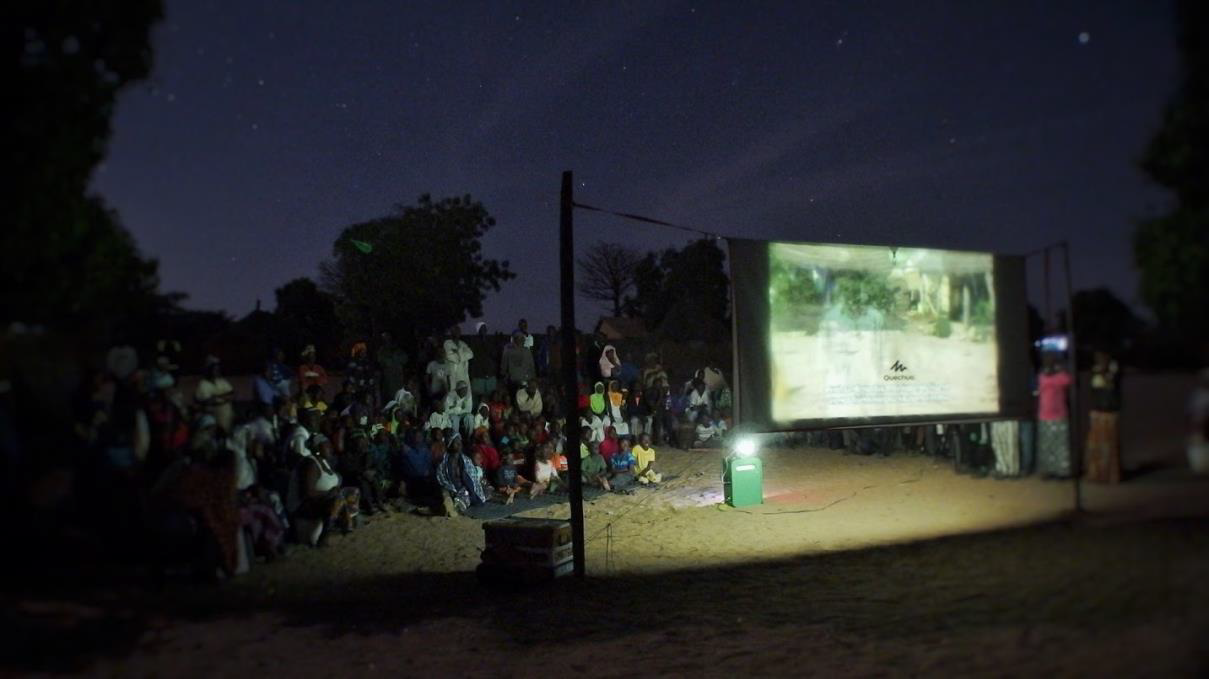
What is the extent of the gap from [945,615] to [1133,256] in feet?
6.75

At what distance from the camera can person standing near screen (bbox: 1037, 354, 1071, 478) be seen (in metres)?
4.44

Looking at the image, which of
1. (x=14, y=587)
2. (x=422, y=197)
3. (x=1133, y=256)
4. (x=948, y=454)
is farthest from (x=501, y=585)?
(x=422, y=197)

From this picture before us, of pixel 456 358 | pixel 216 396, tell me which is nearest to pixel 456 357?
pixel 456 358

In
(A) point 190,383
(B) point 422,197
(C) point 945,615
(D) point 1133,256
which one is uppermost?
(B) point 422,197

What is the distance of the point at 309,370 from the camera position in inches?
239

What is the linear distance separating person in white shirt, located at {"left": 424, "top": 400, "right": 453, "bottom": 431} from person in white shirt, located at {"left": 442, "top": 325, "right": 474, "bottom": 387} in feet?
1.44

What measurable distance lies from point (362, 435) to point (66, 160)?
7.05 meters

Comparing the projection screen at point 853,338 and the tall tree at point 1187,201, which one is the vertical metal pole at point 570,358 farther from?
the tall tree at point 1187,201

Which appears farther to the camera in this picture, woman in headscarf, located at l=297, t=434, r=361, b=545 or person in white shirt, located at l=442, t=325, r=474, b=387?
person in white shirt, located at l=442, t=325, r=474, b=387

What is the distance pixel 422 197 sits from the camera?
18.7 m

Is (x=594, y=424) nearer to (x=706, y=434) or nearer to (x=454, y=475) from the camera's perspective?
(x=706, y=434)

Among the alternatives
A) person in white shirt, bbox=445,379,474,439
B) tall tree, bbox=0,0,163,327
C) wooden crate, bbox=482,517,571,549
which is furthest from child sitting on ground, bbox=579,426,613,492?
tall tree, bbox=0,0,163,327

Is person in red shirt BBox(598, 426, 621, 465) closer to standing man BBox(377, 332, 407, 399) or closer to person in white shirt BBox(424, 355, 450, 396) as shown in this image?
person in white shirt BBox(424, 355, 450, 396)

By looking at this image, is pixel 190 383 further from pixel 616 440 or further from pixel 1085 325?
pixel 616 440
